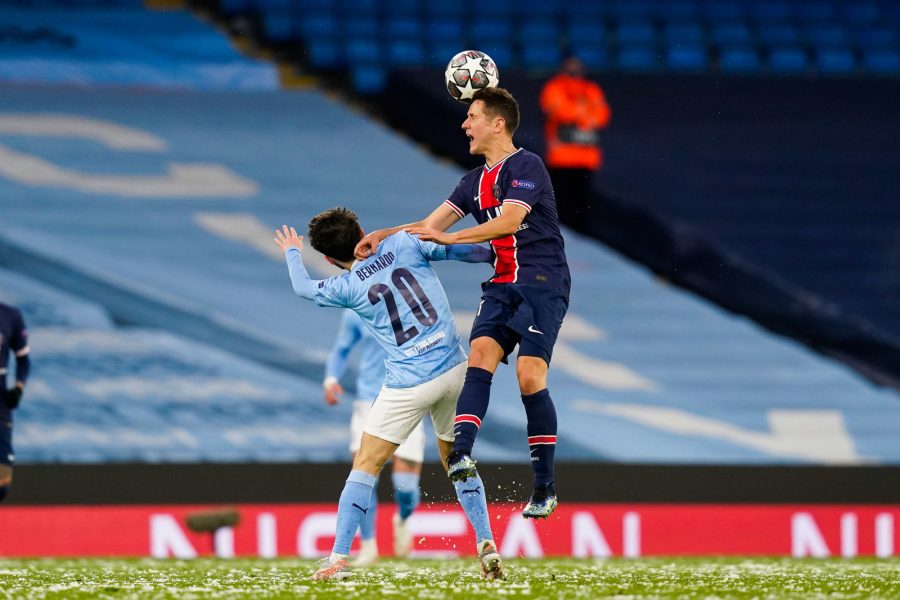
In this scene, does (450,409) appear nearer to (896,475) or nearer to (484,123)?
(484,123)

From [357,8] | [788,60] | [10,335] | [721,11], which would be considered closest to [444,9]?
[357,8]

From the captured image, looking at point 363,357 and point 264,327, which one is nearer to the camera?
point 363,357

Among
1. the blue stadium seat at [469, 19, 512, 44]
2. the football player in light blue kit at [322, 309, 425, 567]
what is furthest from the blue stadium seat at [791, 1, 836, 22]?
the football player in light blue kit at [322, 309, 425, 567]

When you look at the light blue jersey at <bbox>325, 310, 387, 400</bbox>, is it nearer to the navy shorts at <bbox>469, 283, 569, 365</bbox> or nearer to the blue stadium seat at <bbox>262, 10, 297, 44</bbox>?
the navy shorts at <bbox>469, 283, 569, 365</bbox>

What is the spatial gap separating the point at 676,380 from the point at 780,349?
4.11 ft

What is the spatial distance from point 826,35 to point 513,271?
1050cm

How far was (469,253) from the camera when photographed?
6332 mm

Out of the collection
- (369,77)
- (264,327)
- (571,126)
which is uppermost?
(369,77)

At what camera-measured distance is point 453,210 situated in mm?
6609

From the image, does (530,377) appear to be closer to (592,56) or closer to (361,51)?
(361,51)

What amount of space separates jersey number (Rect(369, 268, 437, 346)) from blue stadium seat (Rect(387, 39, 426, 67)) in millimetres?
8885

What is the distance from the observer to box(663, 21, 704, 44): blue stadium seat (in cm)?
1530

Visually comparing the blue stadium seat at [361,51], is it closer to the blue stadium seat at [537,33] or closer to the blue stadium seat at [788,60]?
the blue stadium seat at [537,33]

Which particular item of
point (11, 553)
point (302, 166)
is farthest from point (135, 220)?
point (11, 553)
